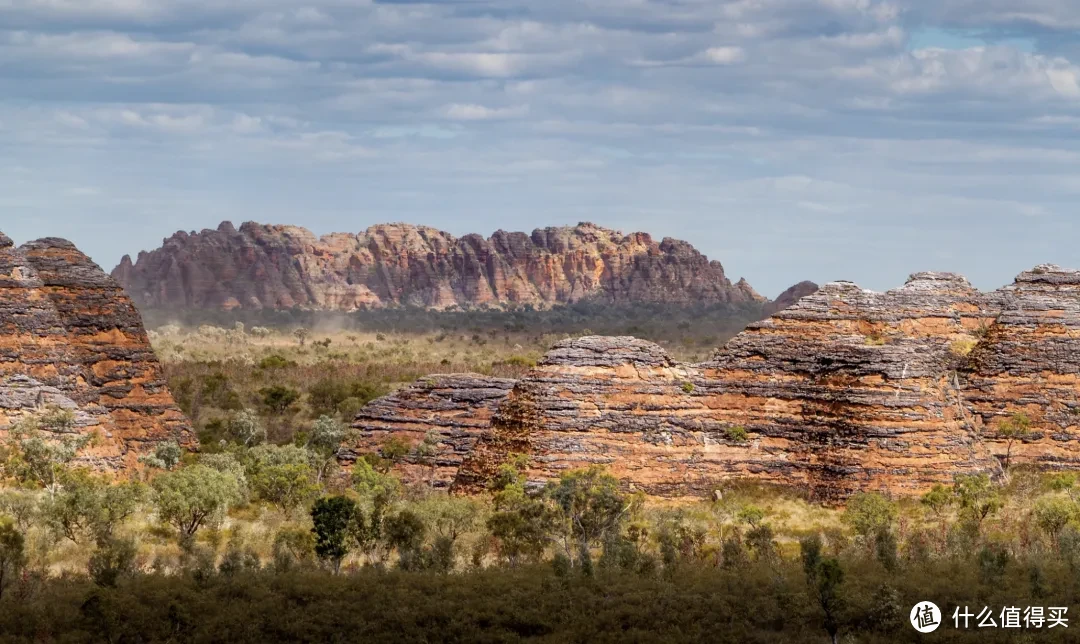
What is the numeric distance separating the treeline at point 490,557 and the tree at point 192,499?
0.06 metres

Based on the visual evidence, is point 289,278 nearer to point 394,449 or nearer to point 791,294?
point 791,294

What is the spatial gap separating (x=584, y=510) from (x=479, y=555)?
2.93 meters

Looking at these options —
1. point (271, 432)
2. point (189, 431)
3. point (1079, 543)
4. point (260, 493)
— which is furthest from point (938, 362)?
point (271, 432)

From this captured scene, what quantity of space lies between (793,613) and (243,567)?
1282 centimetres

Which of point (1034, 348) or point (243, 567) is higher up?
point (1034, 348)

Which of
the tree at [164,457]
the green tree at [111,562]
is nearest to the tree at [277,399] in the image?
the tree at [164,457]

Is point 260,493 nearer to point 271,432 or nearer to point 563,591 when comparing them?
point 563,591

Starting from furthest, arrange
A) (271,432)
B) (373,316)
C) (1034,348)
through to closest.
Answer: (373,316) → (271,432) → (1034,348)

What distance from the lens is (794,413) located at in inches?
1860

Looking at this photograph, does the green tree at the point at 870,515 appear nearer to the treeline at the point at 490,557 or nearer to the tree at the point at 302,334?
the treeline at the point at 490,557

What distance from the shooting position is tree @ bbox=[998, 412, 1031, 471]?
50963 mm

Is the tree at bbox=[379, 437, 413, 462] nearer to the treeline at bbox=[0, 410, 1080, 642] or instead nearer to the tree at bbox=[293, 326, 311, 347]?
the treeline at bbox=[0, 410, 1080, 642]

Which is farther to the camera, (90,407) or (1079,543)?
(90,407)

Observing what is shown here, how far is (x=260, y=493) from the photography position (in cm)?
4872
